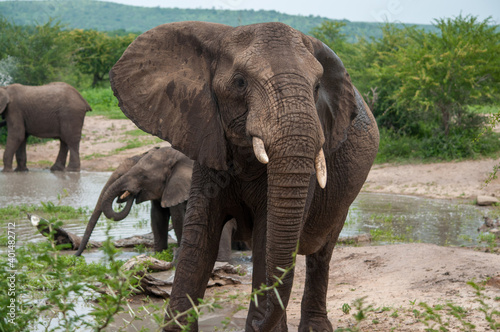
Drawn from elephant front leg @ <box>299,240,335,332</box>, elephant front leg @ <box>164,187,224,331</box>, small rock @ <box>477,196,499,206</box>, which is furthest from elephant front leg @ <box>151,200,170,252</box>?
small rock @ <box>477,196,499,206</box>

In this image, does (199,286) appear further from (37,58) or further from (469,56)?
(37,58)

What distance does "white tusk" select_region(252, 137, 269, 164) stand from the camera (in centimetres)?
320

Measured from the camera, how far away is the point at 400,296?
5.46 metres

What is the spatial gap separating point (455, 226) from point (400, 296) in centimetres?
479

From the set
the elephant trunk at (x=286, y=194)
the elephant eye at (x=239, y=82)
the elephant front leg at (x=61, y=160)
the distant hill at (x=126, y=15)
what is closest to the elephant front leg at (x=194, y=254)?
the elephant trunk at (x=286, y=194)

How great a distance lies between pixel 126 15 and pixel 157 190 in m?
128

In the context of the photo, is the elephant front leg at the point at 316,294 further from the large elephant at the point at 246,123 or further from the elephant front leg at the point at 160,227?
the elephant front leg at the point at 160,227

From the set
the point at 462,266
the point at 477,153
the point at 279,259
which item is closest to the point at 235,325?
the point at 279,259

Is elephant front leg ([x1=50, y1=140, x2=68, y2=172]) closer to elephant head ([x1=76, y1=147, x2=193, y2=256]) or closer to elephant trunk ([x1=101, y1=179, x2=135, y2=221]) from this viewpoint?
elephant head ([x1=76, y1=147, x2=193, y2=256])

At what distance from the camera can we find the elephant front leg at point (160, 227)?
7.98 metres

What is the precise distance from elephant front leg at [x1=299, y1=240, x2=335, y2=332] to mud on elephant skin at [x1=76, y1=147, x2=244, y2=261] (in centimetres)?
247

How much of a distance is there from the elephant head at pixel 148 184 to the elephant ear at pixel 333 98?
3.58 meters

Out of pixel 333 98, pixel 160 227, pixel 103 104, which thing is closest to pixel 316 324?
pixel 333 98

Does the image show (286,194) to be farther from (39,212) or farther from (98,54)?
(98,54)
